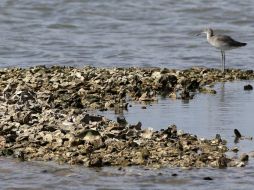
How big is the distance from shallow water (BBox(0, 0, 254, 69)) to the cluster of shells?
4.32m

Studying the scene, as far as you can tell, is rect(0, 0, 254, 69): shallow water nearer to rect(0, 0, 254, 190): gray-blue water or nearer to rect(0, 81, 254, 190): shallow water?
rect(0, 0, 254, 190): gray-blue water

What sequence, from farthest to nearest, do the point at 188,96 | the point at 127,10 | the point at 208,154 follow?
the point at 127,10 → the point at 188,96 → the point at 208,154

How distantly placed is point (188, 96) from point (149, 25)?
11440 mm

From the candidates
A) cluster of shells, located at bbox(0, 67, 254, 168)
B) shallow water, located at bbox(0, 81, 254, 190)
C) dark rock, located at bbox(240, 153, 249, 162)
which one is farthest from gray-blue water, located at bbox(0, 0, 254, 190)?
cluster of shells, located at bbox(0, 67, 254, 168)

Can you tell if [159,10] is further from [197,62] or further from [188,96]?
[188,96]

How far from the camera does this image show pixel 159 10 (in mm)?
27875

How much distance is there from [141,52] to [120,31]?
11.8ft

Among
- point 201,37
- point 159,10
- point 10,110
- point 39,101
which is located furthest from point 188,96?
point 159,10

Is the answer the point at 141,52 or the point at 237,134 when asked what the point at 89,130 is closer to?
the point at 237,134

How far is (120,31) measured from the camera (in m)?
24.5

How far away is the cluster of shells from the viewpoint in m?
9.94

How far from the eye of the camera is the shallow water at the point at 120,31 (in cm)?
2009

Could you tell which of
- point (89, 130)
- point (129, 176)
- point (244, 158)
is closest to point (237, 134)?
point (244, 158)

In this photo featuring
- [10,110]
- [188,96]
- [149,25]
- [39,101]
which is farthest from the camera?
[149,25]
